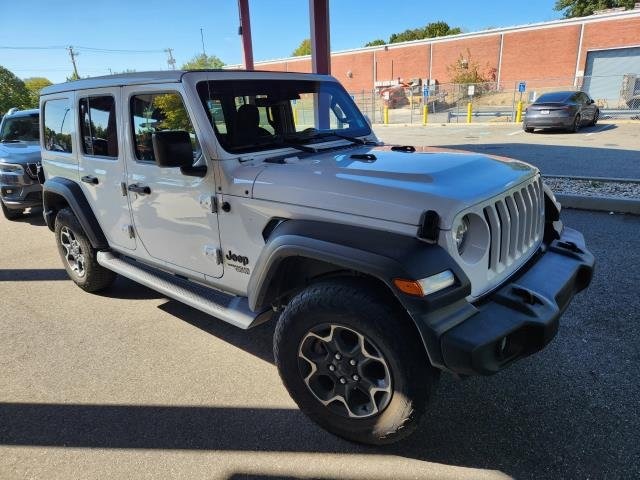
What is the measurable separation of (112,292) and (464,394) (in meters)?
3.61

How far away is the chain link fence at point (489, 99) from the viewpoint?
24.0 m

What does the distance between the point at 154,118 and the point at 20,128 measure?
7.07 meters

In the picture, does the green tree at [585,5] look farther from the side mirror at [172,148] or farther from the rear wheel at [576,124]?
the side mirror at [172,148]

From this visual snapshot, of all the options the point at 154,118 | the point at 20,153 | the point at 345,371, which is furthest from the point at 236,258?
the point at 20,153

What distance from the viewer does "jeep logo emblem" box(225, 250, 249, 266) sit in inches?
112

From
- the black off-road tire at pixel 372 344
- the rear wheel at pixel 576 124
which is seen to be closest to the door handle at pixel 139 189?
the black off-road tire at pixel 372 344

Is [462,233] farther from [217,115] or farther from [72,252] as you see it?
[72,252]

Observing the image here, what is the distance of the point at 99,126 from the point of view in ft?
12.3

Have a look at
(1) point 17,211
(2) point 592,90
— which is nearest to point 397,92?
(2) point 592,90

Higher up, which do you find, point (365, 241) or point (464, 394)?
point (365, 241)

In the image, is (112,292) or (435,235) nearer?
(435,235)

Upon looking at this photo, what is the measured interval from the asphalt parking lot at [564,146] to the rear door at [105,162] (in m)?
8.30

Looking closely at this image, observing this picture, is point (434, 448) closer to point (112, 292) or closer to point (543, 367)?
point (543, 367)

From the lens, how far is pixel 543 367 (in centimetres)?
304
